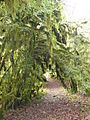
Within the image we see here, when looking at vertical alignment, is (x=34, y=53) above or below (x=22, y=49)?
below

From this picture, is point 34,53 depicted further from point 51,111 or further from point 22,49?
point 51,111

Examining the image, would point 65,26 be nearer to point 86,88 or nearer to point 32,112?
point 86,88

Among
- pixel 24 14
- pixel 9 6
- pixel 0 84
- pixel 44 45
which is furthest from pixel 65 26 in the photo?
pixel 9 6

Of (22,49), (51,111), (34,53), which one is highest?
(22,49)

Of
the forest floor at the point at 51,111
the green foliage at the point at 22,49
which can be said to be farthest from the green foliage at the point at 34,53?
the forest floor at the point at 51,111

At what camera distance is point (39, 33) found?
7887mm

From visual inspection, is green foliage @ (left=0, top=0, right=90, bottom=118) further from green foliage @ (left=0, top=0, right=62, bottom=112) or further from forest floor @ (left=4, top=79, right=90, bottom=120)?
forest floor @ (left=4, top=79, right=90, bottom=120)

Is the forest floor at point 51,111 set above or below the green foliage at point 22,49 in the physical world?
below

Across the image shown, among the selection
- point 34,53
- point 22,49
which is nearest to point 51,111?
point 34,53

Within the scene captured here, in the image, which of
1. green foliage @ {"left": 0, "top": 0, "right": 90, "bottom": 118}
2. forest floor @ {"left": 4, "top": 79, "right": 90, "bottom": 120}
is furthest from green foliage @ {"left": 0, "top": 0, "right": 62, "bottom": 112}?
→ forest floor @ {"left": 4, "top": 79, "right": 90, "bottom": 120}

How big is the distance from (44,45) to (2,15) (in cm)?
187

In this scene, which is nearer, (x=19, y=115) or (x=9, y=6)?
(x=9, y=6)

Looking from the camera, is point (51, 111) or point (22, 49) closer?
point (22, 49)

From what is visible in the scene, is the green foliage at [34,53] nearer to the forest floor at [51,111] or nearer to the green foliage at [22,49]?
the green foliage at [22,49]
